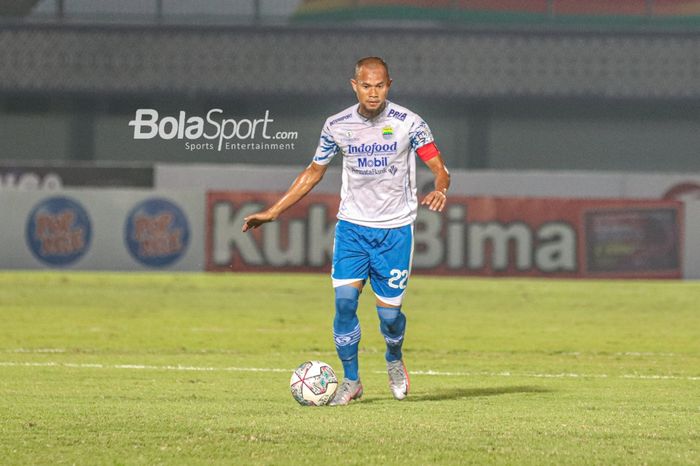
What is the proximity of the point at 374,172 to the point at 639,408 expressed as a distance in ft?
7.76

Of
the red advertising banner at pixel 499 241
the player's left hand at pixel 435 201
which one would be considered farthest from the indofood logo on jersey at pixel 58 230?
the player's left hand at pixel 435 201

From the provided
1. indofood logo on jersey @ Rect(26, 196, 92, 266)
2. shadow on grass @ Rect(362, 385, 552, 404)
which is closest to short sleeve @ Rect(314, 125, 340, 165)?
shadow on grass @ Rect(362, 385, 552, 404)

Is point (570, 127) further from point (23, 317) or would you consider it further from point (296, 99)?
point (23, 317)

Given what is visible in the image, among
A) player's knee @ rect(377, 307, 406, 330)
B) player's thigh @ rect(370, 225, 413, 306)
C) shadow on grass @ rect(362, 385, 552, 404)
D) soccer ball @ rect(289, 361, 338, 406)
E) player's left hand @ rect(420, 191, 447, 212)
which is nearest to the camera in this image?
player's left hand @ rect(420, 191, 447, 212)

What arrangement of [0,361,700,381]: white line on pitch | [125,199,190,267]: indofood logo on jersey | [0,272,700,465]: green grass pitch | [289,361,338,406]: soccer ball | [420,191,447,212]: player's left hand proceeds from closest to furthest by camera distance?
[0,272,700,465]: green grass pitch < [420,191,447,212]: player's left hand < [289,361,338,406]: soccer ball < [0,361,700,381]: white line on pitch < [125,199,190,267]: indofood logo on jersey

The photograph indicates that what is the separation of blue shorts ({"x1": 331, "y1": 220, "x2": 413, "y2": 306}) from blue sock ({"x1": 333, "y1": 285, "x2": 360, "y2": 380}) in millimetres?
110

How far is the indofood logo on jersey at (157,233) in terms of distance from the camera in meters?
28.7

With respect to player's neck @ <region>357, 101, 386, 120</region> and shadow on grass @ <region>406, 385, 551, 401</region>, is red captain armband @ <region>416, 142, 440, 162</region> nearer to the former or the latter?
player's neck @ <region>357, 101, 386, 120</region>

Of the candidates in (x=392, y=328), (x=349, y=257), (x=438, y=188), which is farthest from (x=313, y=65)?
(x=438, y=188)

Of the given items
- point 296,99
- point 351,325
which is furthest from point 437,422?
point 296,99

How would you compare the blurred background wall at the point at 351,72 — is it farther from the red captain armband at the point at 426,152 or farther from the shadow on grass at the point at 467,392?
the red captain armband at the point at 426,152

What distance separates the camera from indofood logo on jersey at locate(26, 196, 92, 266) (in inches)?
1124

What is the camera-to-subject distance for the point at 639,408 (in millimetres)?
9656

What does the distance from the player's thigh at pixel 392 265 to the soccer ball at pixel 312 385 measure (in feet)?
2.40
